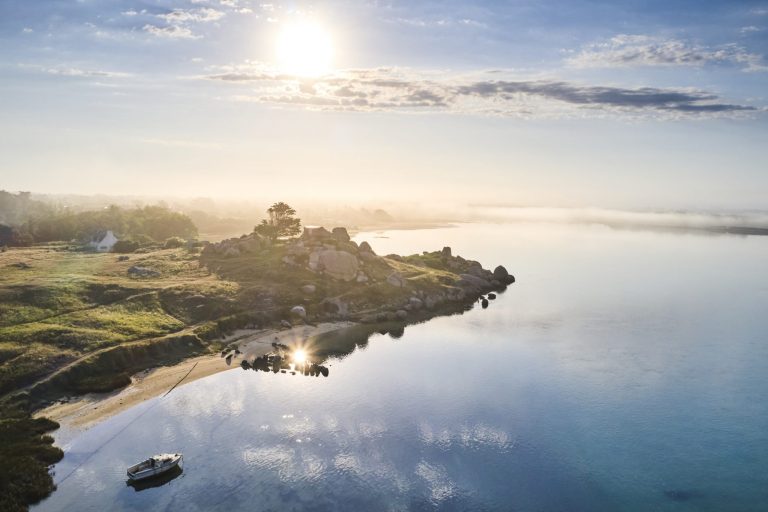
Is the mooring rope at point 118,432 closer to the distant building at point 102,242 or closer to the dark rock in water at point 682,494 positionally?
the dark rock in water at point 682,494

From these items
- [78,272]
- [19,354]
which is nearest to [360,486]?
[19,354]

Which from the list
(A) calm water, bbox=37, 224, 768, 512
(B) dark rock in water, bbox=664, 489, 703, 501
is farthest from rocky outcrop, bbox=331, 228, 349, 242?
(B) dark rock in water, bbox=664, 489, 703, 501

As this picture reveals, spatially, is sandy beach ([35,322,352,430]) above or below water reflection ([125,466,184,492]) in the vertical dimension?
above

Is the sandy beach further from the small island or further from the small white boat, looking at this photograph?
the small white boat

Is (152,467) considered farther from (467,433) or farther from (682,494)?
(682,494)

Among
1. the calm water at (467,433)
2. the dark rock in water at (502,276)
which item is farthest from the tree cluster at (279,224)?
the dark rock in water at (502,276)

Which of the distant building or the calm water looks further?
the distant building
